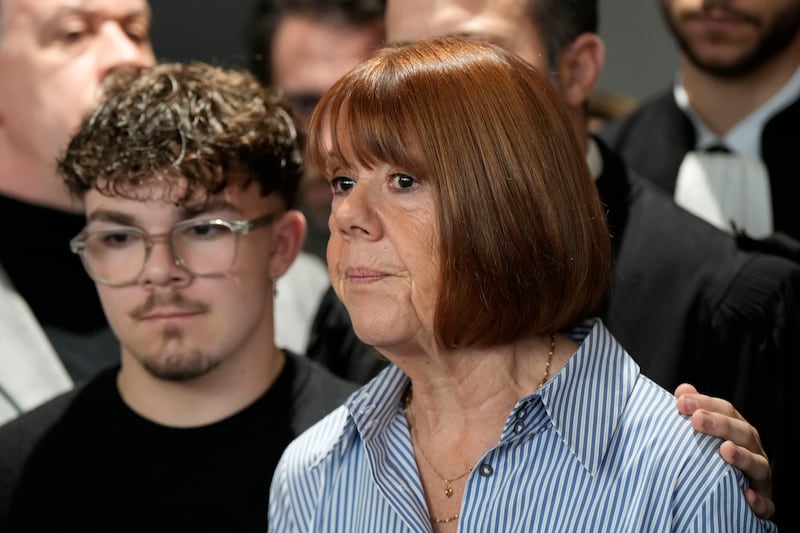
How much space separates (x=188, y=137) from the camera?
242cm

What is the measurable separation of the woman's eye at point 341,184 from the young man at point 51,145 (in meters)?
1.28

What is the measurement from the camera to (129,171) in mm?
2391

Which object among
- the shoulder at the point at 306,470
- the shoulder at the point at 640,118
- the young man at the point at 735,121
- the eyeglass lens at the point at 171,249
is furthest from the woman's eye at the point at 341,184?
the shoulder at the point at 640,118

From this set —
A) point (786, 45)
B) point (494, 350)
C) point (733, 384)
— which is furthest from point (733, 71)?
point (494, 350)

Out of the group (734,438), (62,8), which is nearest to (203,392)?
(734,438)

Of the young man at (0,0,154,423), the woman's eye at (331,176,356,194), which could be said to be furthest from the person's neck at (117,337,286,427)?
the woman's eye at (331,176,356,194)

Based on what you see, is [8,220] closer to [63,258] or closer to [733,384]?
[63,258]

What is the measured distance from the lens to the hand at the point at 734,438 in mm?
1740

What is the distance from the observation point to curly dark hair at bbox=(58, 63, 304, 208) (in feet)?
7.85

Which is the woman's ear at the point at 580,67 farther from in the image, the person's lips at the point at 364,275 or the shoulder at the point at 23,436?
the shoulder at the point at 23,436

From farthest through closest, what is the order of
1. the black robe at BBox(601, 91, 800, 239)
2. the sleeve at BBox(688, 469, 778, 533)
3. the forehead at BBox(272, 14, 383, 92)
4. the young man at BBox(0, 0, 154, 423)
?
1. the forehead at BBox(272, 14, 383, 92)
2. the young man at BBox(0, 0, 154, 423)
3. the black robe at BBox(601, 91, 800, 239)
4. the sleeve at BBox(688, 469, 778, 533)

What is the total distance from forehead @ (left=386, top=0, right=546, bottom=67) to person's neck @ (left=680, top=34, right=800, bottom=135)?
577 millimetres

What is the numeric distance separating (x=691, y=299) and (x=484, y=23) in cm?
73

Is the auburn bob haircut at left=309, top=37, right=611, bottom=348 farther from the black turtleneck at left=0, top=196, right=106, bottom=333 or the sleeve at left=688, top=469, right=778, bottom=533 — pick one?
the black turtleneck at left=0, top=196, right=106, bottom=333
